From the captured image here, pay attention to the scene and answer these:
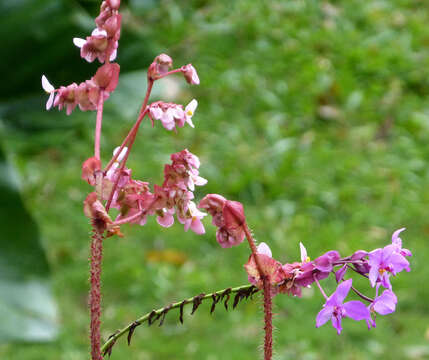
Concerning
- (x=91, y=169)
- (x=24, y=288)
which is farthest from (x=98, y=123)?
(x=24, y=288)

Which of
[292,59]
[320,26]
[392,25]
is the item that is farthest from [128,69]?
[392,25]

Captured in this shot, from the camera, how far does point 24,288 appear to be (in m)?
1.28

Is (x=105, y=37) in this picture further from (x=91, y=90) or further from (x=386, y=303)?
(x=386, y=303)

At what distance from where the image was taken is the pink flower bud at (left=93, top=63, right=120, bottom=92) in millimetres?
433

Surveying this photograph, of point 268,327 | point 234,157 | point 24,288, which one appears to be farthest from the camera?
point 234,157

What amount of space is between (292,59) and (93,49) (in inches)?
157

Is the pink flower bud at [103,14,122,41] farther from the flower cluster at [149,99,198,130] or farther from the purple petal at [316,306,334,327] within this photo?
the purple petal at [316,306,334,327]

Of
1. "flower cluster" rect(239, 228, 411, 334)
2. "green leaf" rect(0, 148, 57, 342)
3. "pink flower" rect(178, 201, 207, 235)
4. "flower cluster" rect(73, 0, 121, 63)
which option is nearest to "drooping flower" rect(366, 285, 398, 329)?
"flower cluster" rect(239, 228, 411, 334)

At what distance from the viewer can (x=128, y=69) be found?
1938mm

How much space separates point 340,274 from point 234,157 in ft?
10.5

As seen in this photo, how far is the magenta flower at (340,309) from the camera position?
0.39 meters

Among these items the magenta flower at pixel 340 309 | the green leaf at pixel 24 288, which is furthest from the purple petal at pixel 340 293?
the green leaf at pixel 24 288

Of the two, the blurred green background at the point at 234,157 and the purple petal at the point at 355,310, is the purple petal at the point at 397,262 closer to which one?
the purple petal at the point at 355,310

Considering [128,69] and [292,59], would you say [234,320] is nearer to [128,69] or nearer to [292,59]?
[128,69]
